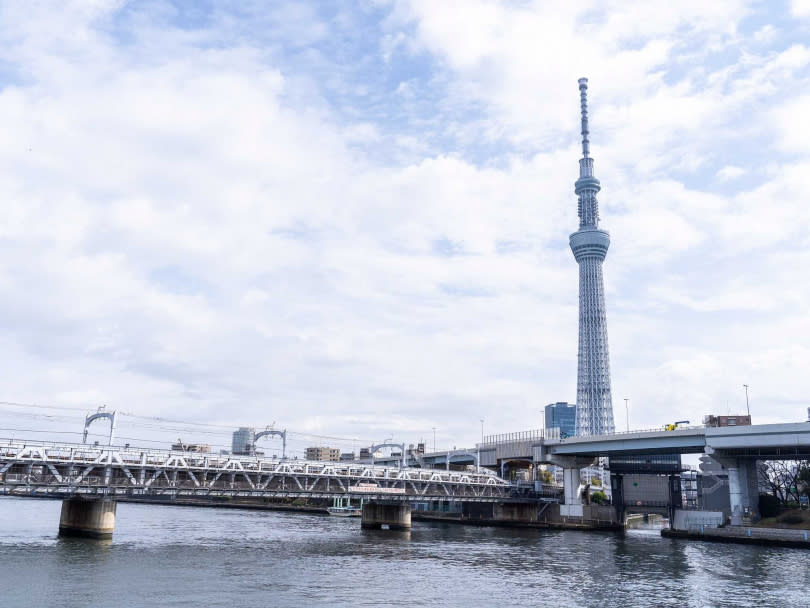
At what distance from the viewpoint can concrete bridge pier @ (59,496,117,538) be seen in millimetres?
77938

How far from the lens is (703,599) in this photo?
4897 cm

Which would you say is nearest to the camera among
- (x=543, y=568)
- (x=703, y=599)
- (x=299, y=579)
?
(x=703, y=599)

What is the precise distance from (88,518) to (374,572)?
3926cm

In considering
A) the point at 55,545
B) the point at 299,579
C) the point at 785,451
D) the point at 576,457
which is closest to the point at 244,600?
the point at 299,579

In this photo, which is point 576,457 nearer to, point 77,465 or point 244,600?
point 77,465

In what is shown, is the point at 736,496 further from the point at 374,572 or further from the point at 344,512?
the point at 344,512

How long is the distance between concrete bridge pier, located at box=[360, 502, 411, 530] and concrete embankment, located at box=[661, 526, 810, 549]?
143 ft

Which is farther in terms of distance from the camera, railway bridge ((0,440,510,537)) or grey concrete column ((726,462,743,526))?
grey concrete column ((726,462,743,526))

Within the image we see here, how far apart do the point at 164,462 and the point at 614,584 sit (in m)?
54.7

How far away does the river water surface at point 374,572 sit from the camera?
150ft

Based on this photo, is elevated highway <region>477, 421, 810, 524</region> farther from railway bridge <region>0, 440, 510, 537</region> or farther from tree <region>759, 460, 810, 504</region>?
railway bridge <region>0, 440, 510, 537</region>

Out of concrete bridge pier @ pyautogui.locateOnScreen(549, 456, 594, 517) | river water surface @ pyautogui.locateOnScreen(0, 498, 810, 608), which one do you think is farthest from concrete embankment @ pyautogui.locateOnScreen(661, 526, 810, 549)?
concrete bridge pier @ pyautogui.locateOnScreen(549, 456, 594, 517)

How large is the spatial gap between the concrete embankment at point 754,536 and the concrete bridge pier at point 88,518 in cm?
8246

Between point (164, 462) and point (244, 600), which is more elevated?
point (164, 462)
